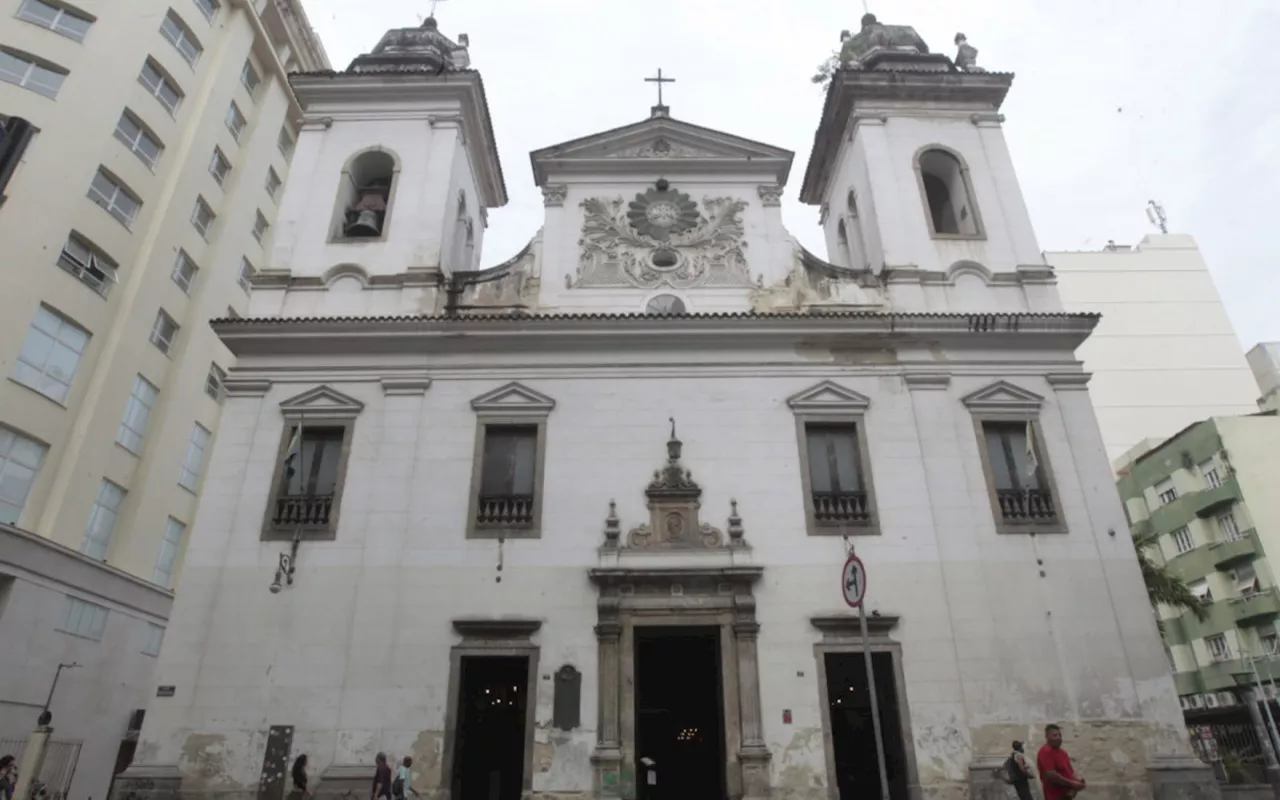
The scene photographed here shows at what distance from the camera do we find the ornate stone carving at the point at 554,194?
17.2 metres

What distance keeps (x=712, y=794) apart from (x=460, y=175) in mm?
13716

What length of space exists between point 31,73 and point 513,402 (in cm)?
1516

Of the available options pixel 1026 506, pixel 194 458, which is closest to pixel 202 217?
pixel 194 458

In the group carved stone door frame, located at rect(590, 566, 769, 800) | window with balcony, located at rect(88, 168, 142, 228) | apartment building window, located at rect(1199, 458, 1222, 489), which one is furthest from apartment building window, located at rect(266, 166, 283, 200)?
apartment building window, located at rect(1199, 458, 1222, 489)

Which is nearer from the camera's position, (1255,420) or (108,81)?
(108,81)

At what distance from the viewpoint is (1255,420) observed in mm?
30562

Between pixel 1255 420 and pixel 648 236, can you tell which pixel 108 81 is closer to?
pixel 648 236

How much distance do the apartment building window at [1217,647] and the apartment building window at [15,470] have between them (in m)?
37.9

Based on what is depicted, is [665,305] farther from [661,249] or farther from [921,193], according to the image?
[921,193]

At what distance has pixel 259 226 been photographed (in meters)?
28.5

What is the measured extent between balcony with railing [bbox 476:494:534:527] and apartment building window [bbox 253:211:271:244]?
62.2 feet

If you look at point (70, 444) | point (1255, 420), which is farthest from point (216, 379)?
point (1255, 420)

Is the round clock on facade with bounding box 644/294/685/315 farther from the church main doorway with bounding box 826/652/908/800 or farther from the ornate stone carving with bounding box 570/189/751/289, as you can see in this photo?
the church main doorway with bounding box 826/652/908/800

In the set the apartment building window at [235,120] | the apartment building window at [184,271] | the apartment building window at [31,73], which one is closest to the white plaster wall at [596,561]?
the apartment building window at [184,271]
